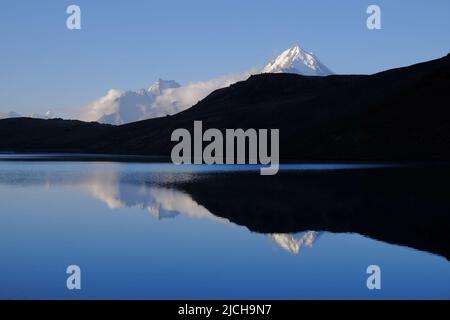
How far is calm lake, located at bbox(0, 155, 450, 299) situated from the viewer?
21.5m

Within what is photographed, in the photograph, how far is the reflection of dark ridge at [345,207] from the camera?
112 ft

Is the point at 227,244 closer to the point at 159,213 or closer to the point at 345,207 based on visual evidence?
the point at 159,213

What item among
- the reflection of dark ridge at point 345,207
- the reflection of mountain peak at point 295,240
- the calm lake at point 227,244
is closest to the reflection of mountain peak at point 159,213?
the calm lake at point 227,244

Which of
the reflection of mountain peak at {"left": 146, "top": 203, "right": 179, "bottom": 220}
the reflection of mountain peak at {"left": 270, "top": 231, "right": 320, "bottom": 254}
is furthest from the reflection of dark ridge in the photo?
the reflection of mountain peak at {"left": 146, "top": 203, "right": 179, "bottom": 220}

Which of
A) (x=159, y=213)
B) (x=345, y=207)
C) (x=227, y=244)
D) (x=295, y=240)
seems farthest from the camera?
(x=345, y=207)

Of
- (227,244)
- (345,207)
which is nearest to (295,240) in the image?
(227,244)

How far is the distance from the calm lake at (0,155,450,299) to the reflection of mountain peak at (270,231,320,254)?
6 cm

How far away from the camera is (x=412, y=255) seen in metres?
27.4

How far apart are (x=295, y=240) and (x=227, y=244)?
3.85 meters

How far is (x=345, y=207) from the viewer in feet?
149

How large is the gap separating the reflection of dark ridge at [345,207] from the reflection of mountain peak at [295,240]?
4.29 feet

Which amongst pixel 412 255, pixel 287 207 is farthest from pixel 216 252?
pixel 287 207
